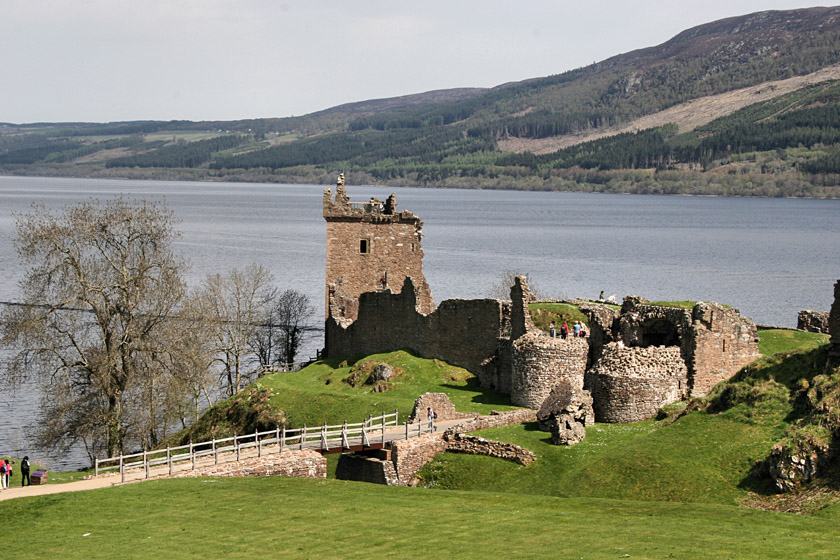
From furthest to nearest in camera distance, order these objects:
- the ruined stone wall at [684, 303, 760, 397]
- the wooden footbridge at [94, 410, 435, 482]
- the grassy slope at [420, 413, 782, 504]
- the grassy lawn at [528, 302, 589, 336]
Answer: the grassy lawn at [528, 302, 589, 336], the ruined stone wall at [684, 303, 760, 397], the wooden footbridge at [94, 410, 435, 482], the grassy slope at [420, 413, 782, 504]

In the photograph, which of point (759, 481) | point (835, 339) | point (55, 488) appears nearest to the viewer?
point (759, 481)

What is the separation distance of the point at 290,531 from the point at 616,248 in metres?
151

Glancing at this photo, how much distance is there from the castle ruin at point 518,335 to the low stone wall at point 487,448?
5159 mm

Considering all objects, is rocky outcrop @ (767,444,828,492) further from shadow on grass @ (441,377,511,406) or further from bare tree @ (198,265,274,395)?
bare tree @ (198,265,274,395)

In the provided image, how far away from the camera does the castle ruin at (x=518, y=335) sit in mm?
40344

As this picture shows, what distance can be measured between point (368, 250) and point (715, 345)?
87.7 ft

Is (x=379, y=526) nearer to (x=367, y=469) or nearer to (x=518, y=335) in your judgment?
(x=367, y=469)

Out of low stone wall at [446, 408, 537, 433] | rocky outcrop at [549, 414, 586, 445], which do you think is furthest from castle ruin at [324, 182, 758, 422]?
rocky outcrop at [549, 414, 586, 445]

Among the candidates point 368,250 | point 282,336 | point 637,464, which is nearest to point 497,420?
point 637,464

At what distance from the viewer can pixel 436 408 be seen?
41375mm

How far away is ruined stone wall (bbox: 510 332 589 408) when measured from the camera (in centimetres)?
4278

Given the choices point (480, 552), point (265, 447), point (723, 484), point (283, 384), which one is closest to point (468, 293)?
point (283, 384)

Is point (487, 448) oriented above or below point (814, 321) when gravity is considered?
below

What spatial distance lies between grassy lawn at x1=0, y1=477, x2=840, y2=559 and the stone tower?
31430 millimetres
